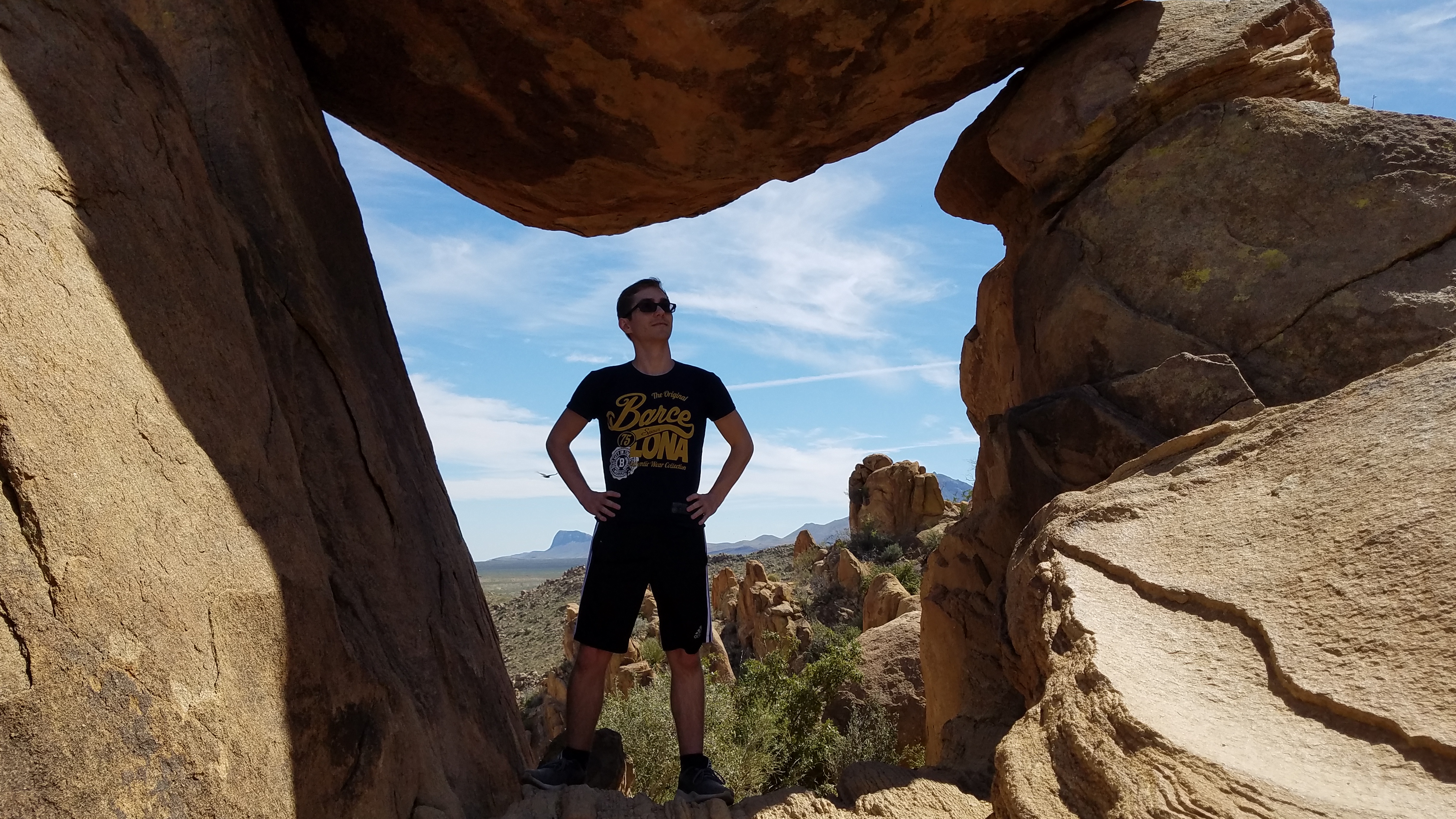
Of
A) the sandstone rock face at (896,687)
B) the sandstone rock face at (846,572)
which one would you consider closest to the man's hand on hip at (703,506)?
the sandstone rock face at (896,687)

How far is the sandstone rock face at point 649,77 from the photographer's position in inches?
185

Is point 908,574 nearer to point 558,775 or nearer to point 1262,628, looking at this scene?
point 558,775

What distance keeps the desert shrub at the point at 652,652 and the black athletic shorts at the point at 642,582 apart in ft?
40.8

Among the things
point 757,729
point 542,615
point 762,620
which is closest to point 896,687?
point 757,729

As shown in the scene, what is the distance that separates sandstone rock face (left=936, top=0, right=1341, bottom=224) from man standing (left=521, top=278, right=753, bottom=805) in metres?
2.43

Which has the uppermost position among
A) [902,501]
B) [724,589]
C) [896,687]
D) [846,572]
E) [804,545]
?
→ [902,501]

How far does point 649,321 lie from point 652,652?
15092 millimetres

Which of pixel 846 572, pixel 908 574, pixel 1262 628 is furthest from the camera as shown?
pixel 846 572

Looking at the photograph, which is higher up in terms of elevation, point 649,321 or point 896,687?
point 649,321

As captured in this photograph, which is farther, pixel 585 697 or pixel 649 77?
pixel 649 77

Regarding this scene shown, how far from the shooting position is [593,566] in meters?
3.87

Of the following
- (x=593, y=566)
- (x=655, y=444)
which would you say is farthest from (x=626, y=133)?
(x=593, y=566)

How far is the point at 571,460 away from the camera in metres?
3.94

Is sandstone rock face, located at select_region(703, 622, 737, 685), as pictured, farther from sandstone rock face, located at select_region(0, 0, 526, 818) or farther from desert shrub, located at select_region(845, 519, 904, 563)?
desert shrub, located at select_region(845, 519, 904, 563)
